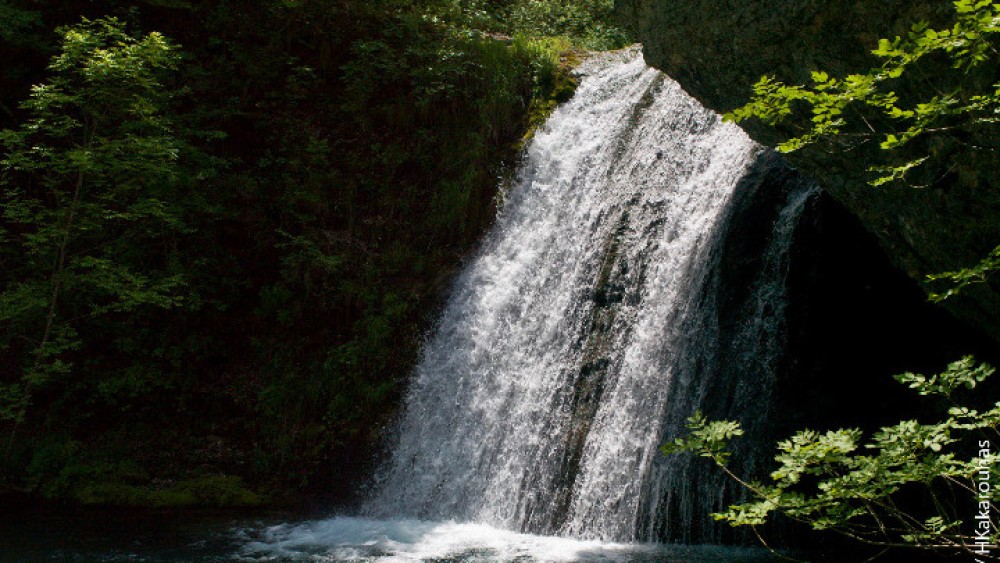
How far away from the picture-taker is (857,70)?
456cm

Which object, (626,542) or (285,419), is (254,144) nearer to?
(285,419)

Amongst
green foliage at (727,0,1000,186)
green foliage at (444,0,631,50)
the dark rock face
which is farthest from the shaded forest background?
green foliage at (727,0,1000,186)

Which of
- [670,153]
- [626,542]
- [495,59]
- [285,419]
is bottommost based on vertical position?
[626,542]

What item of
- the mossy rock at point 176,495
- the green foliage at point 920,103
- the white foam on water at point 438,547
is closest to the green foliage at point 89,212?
the mossy rock at point 176,495

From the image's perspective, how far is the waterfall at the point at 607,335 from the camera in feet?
23.4

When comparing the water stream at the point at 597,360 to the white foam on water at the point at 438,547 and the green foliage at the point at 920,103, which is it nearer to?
the white foam on water at the point at 438,547

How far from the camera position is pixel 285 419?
9.53 metres

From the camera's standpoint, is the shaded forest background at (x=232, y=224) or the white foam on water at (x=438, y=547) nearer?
the white foam on water at (x=438, y=547)

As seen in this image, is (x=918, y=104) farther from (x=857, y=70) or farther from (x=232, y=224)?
(x=232, y=224)

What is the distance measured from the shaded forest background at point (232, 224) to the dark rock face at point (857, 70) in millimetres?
5396

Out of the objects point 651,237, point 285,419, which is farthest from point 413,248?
point 651,237

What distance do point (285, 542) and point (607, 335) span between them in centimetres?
432

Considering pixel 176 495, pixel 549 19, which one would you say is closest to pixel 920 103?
pixel 176 495

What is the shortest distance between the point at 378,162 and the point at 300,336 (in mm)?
3299
